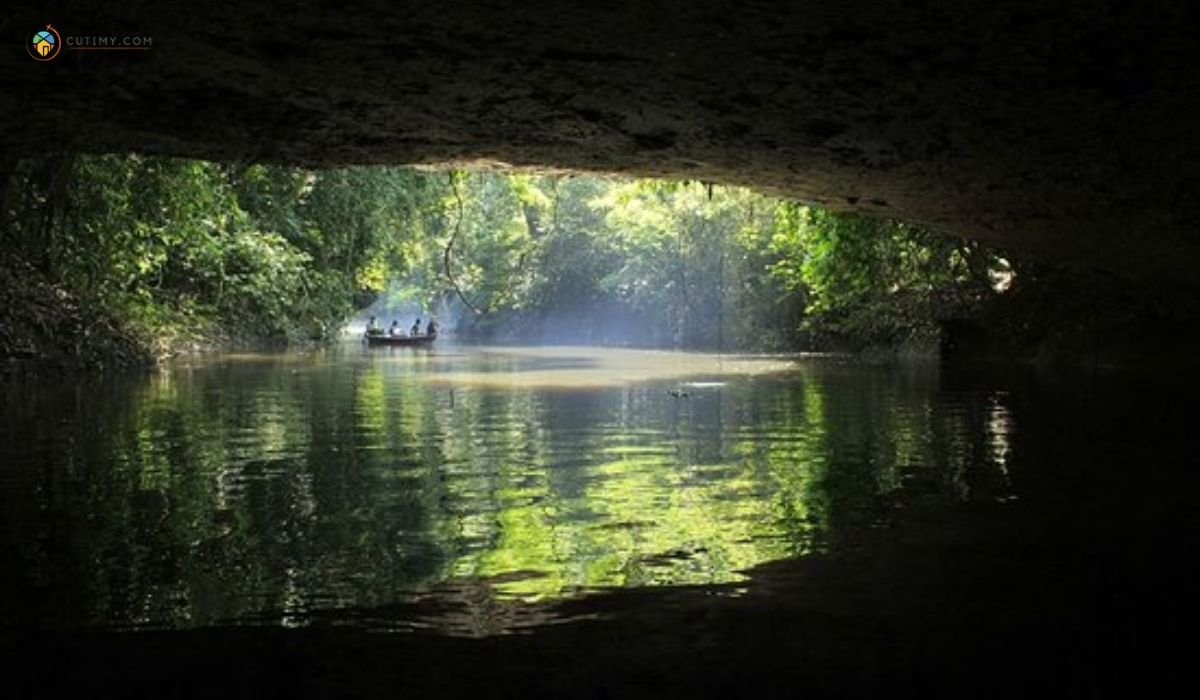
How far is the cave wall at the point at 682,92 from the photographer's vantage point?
16.0 feet

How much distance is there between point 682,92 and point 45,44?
146 inches

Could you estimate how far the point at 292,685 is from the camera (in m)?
2.70

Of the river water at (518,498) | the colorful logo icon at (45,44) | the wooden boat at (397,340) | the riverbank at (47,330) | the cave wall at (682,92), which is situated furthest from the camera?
the wooden boat at (397,340)

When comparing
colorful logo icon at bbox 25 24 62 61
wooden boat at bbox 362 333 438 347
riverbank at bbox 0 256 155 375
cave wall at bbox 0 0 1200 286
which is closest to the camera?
cave wall at bbox 0 0 1200 286

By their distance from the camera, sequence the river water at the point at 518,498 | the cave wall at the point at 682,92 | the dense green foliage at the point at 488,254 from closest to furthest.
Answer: the river water at the point at 518,498, the cave wall at the point at 682,92, the dense green foliage at the point at 488,254

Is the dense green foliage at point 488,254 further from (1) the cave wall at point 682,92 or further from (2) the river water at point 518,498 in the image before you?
(2) the river water at point 518,498

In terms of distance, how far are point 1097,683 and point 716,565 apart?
4.85 ft

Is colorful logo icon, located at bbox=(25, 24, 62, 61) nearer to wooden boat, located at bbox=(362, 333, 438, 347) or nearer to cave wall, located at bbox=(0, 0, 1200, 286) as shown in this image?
cave wall, located at bbox=(0, 0, 1200, 286)

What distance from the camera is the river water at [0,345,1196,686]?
361cm

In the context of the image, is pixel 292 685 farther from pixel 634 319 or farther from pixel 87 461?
pixel 634 319

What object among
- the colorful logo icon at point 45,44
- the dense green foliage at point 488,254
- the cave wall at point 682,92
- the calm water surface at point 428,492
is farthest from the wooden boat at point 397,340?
the colorful logo icon at point 45,44

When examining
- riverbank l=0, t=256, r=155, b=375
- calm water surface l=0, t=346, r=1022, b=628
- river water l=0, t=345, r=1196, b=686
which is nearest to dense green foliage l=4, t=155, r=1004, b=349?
riverbank l=0, t=256, r=155, b=375

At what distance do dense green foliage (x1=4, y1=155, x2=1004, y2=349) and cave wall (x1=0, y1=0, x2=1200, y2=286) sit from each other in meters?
3.50

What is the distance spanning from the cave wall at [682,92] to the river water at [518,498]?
2222mm
